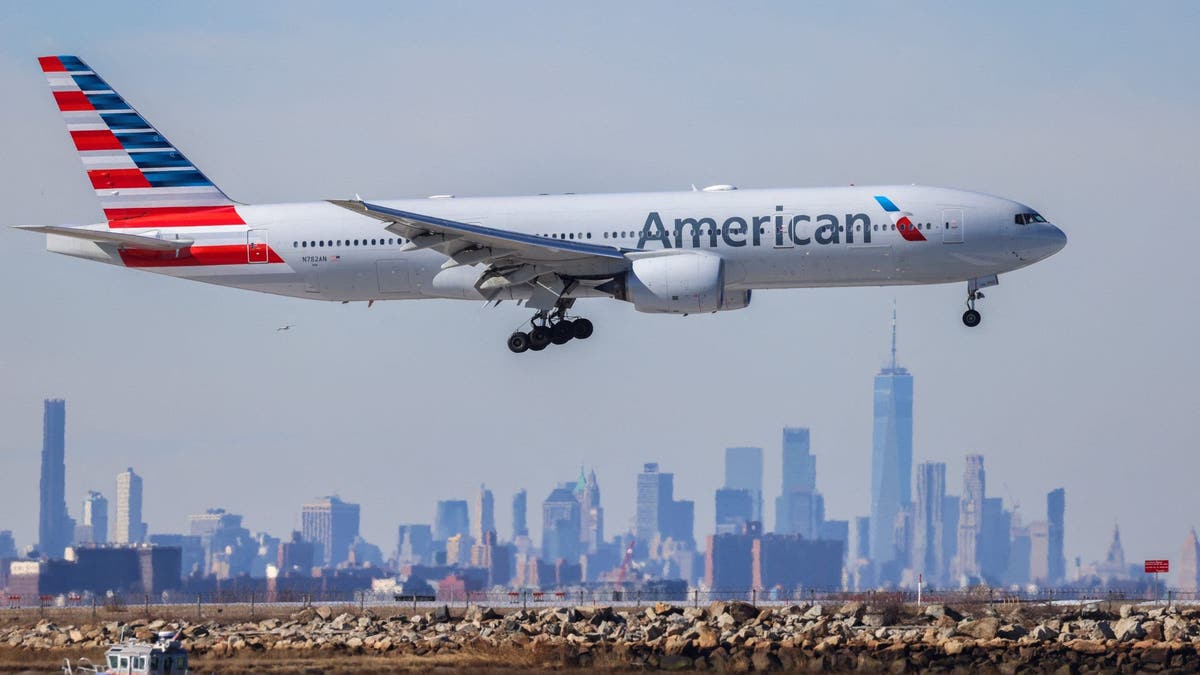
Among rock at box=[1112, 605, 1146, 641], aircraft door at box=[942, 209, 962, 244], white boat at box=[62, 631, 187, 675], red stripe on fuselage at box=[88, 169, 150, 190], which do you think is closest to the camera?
white boat at box=[62, 631, 187, 675]

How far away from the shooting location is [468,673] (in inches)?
1891

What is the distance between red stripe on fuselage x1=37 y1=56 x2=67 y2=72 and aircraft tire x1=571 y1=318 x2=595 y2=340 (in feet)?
68.2

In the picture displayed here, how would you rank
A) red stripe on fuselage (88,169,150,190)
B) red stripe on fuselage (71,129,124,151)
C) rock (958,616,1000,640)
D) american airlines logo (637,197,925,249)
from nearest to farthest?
rock (958,616,1000,640) → american airlines logo (637,197,925,249) → red stripe on fuselage (88,169,150,190) → red stripe on fuselage (71,129,124,151)

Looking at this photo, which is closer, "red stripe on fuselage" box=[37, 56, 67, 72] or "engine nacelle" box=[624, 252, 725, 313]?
"engine nacelle" box=[624, 252, 725, 313]

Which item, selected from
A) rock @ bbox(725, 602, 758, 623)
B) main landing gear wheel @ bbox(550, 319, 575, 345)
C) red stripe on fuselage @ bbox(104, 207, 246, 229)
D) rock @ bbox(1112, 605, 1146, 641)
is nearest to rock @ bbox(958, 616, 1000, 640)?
rock @ bbox(1112, 605, 1146, 641)

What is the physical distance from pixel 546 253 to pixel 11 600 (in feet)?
79.9

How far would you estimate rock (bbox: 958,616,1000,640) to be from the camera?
53.3 meters

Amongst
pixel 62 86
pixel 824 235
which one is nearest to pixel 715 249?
pixel 824 235

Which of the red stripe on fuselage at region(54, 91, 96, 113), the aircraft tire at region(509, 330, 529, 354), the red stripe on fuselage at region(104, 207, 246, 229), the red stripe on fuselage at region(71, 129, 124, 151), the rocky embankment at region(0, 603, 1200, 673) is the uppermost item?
the red stripe on fuselage at region(54, 91, 96, 113)

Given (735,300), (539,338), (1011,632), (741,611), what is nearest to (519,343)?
(539,338)

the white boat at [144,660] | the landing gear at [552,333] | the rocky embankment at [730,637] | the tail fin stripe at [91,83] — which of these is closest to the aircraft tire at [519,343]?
the landing gear at [552,333]

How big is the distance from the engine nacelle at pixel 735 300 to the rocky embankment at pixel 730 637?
34.4ft

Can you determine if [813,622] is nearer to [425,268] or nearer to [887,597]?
[887,597]

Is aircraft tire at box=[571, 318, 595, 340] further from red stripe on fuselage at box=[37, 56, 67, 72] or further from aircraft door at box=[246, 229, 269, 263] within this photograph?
red stripe on fuselage at box=[37, 56, 67, 72]
